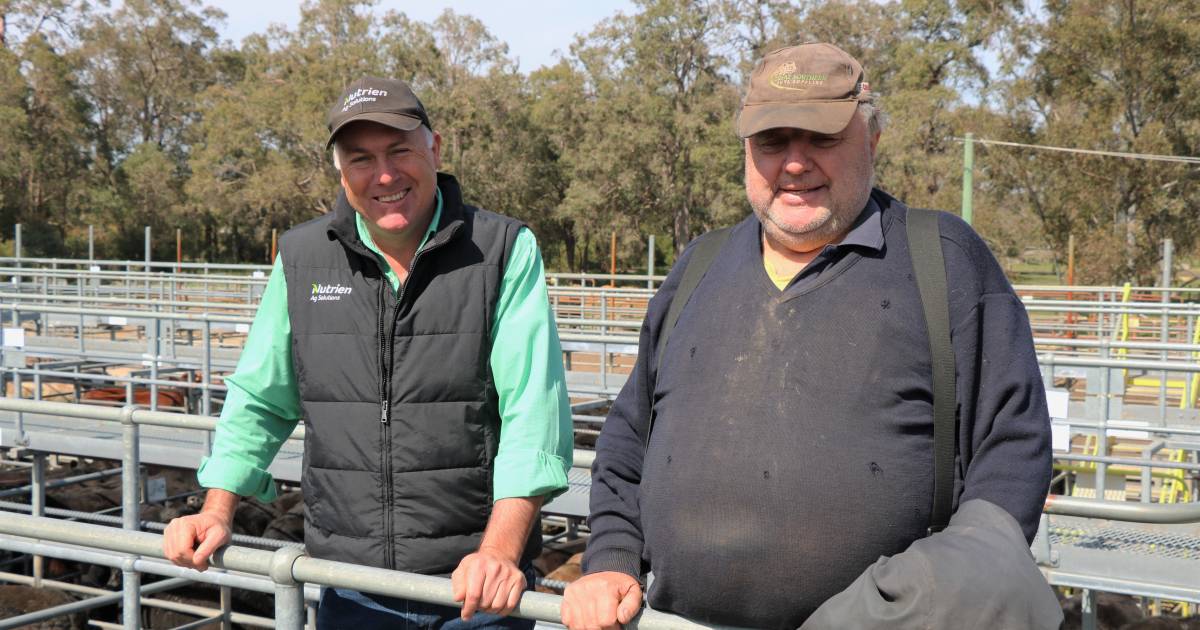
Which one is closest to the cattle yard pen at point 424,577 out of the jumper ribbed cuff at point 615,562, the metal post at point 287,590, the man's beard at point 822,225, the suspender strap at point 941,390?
the metal post at point 287,590

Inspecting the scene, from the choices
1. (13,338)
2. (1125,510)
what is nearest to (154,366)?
(13,338)

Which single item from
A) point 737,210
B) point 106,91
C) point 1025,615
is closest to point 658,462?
point 1025,615

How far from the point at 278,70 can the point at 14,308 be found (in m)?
39.8

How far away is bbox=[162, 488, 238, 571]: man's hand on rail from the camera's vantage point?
237cm

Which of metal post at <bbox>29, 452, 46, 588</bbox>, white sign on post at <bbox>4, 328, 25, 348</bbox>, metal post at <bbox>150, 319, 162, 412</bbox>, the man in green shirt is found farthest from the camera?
white sign on post at <bbox>4, 328, 25, 348</bbox>

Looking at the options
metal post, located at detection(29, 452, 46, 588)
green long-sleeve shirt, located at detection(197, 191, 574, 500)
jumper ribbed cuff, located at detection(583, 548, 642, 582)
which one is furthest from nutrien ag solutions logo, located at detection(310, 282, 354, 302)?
metal post, located at detection(29, 452, 46, 588)

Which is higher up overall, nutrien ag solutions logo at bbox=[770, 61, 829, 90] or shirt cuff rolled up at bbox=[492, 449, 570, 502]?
nutrien ag solutions logo at bbox=[770, 61, 829, 90]

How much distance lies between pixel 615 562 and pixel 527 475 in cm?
32

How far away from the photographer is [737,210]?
3947 centimetres

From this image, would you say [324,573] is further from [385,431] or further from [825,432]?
[825,432]

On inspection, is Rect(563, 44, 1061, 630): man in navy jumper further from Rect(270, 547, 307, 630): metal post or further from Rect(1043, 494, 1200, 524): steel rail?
Rect(1043, 494, 1200, 524): steel rail

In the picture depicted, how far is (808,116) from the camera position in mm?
2061

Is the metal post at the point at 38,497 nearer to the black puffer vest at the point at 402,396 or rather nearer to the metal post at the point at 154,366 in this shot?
the metal post at the point at 154,366

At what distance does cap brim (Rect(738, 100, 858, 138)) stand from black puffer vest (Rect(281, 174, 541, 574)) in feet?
2.53
